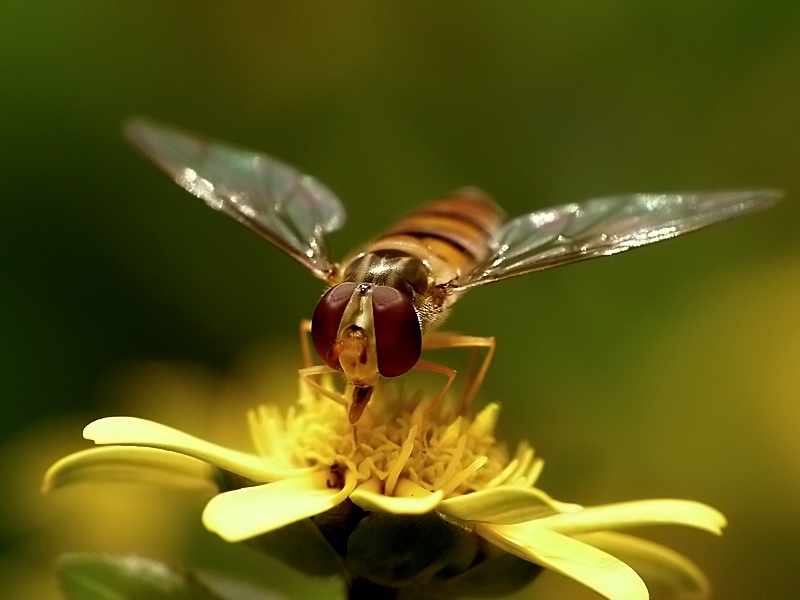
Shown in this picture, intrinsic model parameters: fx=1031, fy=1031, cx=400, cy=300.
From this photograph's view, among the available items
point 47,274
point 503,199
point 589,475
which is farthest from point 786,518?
point 47,274

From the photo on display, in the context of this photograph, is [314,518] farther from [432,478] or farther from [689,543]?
[689,543]

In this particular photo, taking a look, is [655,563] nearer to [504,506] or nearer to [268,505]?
[504,506]

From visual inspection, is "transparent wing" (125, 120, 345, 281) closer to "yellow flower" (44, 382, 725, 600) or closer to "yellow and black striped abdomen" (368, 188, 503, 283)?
"yellow and black striped abdomen" (368, 188, 503, 283)

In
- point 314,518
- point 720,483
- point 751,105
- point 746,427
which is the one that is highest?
point 751,105

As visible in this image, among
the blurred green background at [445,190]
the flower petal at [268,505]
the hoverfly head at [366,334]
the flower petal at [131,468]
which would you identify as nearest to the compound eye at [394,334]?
the hoverfly head at [366,334]

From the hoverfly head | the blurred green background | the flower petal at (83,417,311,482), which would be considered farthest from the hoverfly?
the blurred green background

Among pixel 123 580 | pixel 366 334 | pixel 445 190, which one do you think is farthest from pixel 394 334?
pixel 445 190
